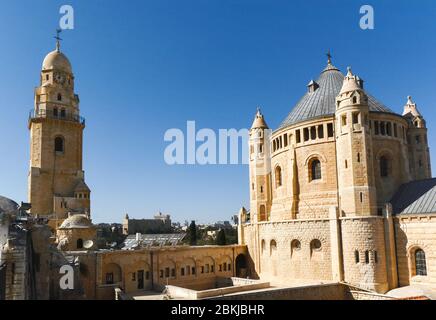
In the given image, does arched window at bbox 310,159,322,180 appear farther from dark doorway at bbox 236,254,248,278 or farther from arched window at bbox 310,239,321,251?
dark doorway at bbox 236,254,248,278

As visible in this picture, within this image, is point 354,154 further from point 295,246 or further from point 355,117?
point 295,246

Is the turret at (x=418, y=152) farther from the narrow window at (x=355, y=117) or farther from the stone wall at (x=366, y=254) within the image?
the stone wall at (x=366, y=254)

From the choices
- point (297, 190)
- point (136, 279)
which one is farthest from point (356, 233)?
point (136, 279)

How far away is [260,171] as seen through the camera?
1683 inches

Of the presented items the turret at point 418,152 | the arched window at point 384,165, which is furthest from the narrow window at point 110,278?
the turret at point 418,152

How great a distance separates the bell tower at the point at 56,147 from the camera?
1631 inches

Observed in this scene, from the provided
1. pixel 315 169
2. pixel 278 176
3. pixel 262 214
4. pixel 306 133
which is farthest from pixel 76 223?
pixel 306 133

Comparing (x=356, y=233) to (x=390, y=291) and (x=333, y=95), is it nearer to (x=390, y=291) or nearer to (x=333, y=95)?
(x=390, y=291)

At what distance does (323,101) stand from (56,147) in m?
30.3

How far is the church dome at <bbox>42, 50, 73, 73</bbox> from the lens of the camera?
44.8 meters

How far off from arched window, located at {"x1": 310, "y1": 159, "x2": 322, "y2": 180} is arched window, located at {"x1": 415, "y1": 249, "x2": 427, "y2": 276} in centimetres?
1053

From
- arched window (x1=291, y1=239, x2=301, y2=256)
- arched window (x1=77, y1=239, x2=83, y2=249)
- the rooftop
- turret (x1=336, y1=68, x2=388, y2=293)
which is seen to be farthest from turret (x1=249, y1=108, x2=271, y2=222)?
arched window (x1=77, y1=239, x2=83, y2=249)

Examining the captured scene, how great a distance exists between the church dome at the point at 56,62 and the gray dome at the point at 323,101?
27.1 meters
